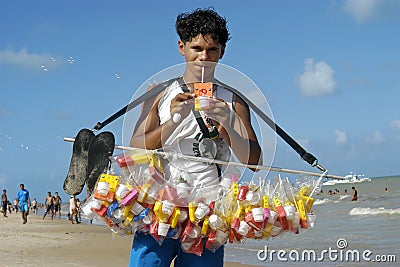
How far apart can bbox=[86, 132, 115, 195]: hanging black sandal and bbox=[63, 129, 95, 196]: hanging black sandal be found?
25mm

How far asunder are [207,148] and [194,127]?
11cm

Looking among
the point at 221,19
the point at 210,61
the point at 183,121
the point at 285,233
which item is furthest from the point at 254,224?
the point at 221,19

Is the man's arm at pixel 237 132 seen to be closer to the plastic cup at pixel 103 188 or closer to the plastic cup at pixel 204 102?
the plastic cup at pixel 204 102

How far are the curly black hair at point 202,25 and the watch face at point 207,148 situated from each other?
1.52 feet

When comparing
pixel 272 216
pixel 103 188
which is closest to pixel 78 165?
pixel 103 188

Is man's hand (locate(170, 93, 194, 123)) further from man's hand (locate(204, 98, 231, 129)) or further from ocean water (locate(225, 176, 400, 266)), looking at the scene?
ocean water (locate(225, 176, 400, 266))

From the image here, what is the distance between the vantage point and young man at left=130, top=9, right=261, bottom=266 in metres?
2.65

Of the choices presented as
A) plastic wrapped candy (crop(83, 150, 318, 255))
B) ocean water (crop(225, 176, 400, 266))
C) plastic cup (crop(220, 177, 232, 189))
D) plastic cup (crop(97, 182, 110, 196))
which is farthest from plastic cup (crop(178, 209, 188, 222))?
Result: ocean water (crop(225, 176, 400, 266))

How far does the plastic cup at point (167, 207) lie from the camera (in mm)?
2571

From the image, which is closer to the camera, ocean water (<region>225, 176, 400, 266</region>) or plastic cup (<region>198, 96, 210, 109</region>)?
plastic cup (<region>198, 96, 210, 109</region>)

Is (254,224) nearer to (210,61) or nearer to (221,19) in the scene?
(210,61)

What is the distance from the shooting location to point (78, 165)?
9.01ft

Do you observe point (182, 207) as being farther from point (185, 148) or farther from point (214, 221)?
point (185, 148)

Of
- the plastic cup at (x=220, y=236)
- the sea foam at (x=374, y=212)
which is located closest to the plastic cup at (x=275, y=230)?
the plastic cup at (x=220, y=236)
